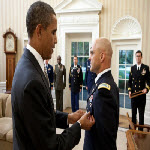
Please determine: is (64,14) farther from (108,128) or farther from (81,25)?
(108,128)

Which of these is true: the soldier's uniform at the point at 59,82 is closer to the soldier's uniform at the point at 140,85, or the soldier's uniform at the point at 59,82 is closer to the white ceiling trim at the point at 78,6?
the white ceiling trim at the point at 78,6

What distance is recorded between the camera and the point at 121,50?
477 cm

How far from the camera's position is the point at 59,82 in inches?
192

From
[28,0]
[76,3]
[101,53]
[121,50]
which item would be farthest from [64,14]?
[101,53]

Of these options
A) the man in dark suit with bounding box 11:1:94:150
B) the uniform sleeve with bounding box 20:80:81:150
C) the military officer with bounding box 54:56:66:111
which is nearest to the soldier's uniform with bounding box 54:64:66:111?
the military officer with bounding box 54:56:66:111

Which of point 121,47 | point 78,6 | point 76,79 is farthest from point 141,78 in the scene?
point 78,6

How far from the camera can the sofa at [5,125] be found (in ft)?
8.39

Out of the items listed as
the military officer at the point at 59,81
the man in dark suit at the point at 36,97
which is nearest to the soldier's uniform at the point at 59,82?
the military officer at the point at 59,81

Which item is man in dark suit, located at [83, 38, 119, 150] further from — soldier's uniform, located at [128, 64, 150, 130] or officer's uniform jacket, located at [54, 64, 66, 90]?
officer's uniform jacket, located at [54, 64, 66, 90]

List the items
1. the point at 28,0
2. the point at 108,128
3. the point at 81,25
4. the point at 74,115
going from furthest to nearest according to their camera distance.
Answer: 1. the point at 28,0
2. the point at 81,25
3. the point at 74,115
4. the point at 108,128

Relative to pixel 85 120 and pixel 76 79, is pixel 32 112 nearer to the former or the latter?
pixel 85 120

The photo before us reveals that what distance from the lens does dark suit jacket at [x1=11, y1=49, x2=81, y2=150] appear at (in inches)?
28.3

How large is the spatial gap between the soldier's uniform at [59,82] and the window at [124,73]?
1632 mm

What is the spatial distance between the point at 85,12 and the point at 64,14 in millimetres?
635
